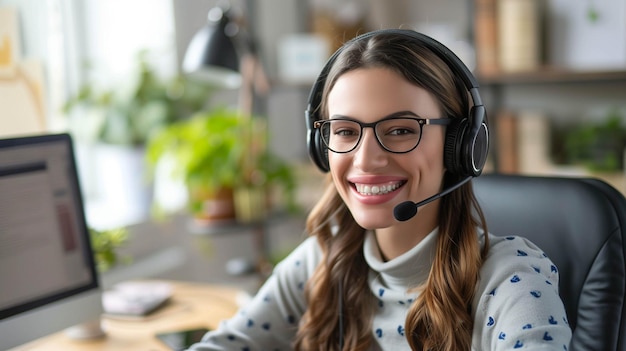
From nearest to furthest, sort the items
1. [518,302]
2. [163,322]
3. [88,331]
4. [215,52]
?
[518,302] < [88,331] < [163,322] < [215,52]

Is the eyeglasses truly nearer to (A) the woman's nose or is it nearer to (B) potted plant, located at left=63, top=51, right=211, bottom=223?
(A) the woman's nose

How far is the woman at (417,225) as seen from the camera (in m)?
0.95

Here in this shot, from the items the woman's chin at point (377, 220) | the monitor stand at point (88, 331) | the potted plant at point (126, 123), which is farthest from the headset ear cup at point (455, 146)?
the potted plant at point (126, 123)

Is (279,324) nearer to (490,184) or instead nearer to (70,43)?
(490,184)

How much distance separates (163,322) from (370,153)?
770 mm

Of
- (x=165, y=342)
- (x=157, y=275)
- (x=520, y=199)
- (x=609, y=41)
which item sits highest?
(x=609, y=41)

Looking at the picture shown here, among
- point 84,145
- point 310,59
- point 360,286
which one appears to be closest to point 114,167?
point 84,145

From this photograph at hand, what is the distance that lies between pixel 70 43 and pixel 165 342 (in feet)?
4.86

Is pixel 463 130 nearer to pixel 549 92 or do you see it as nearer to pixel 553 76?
pixel 553 76

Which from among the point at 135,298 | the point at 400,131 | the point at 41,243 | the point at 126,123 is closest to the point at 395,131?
the point at 400,131

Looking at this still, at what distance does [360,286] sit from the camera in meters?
1.14

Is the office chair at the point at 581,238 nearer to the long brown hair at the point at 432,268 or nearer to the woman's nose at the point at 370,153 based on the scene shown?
the long brown hair at the point at 432,268

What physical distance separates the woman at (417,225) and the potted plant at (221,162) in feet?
4.08

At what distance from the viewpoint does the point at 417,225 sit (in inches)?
42.0
